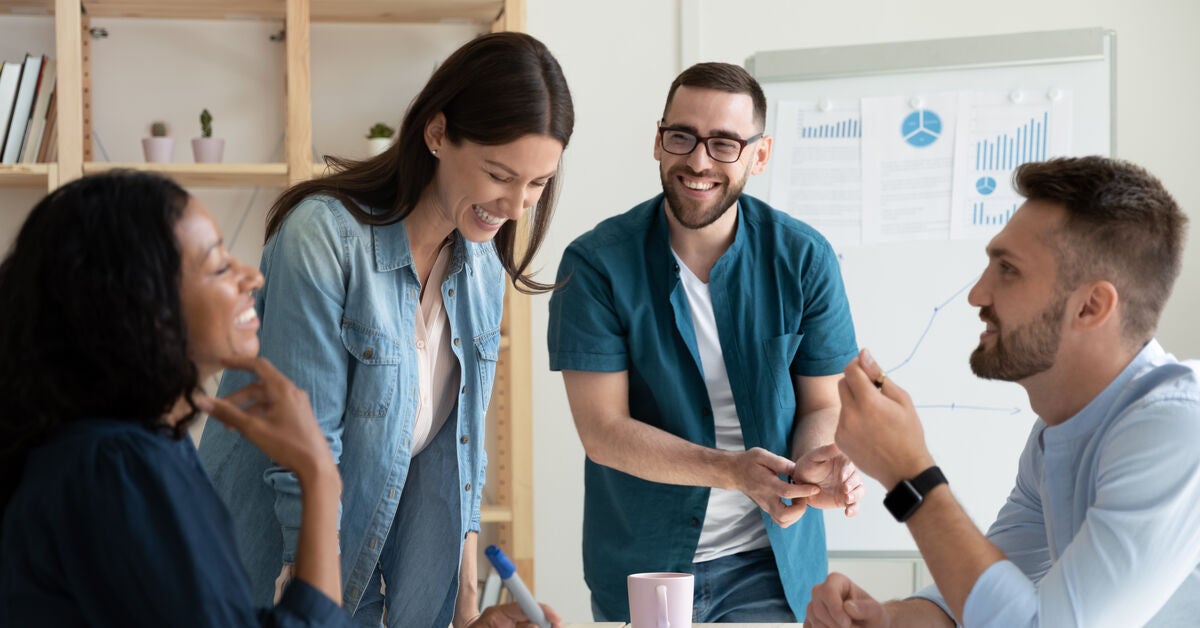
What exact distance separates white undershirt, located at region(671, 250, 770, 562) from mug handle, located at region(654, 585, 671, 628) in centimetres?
59

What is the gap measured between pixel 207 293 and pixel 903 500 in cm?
87

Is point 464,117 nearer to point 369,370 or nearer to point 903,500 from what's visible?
point 369,370

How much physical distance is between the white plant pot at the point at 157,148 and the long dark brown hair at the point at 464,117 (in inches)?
64.3

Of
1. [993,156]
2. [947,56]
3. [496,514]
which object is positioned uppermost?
[947,56]

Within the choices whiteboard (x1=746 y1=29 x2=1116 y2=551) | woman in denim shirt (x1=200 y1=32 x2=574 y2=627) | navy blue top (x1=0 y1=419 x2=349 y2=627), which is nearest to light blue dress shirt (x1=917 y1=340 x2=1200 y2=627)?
woman in denim shirt (x1=200 y1=32 x2=574 y2=627)

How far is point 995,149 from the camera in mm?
3074

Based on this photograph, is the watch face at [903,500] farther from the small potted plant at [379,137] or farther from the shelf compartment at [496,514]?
the small potted plant at [379,137]

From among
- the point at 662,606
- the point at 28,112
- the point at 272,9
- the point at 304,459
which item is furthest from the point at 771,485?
the point at 28,112

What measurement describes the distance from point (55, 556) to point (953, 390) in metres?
2.53

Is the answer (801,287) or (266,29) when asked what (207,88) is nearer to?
(266,29)

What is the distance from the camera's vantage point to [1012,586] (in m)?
1.37

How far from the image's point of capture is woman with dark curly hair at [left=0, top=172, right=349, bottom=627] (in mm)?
967

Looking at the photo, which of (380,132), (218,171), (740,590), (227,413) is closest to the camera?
(227,413)

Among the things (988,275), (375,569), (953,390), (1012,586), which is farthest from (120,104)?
(1012,586)
